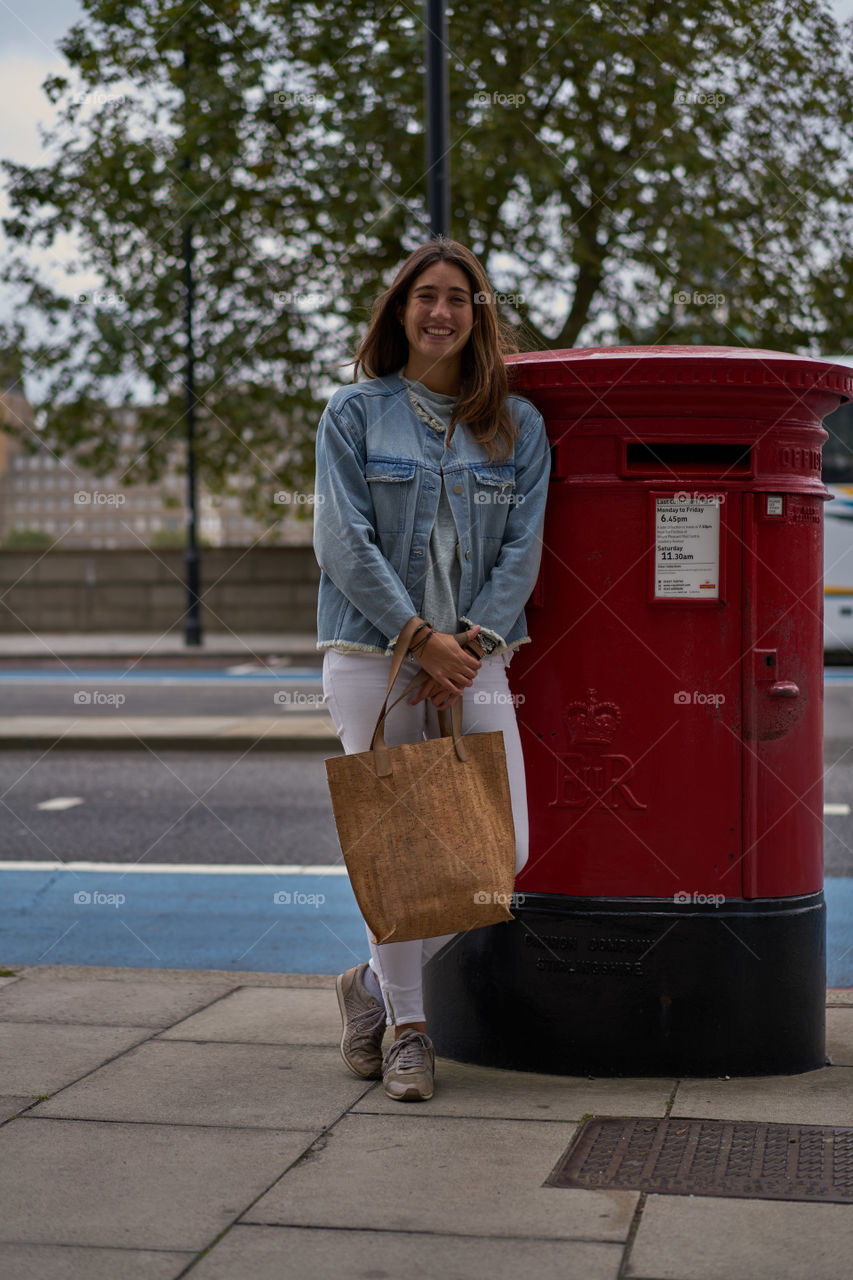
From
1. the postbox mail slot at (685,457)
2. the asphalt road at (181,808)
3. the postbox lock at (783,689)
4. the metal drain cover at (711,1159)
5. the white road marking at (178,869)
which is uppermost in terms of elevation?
the postbox mail slot at (685,457)

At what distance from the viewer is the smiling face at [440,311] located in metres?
3.53

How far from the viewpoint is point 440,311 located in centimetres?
351

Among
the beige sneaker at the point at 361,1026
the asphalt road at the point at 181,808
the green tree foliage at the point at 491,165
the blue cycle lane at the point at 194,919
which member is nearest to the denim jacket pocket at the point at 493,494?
the beige sneaker at the point at 361,1026

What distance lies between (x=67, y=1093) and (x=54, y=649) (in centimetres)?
2101

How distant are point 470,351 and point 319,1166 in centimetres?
190

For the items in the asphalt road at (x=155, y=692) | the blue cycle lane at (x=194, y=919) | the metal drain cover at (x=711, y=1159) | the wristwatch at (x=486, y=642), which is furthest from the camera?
the asphalt road at (x=155, y=692)

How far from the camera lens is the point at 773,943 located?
3.63 meters

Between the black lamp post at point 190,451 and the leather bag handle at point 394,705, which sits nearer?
the leather bag handle at point 394,705

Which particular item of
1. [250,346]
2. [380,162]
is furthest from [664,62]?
[250,346]

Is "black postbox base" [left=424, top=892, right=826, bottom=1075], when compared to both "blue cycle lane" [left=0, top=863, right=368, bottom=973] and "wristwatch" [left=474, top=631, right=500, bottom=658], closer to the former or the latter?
"wristwatch" [left=474, top=631, right=500, bottom=658]

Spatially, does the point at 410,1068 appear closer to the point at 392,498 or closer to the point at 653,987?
the point at 653,987

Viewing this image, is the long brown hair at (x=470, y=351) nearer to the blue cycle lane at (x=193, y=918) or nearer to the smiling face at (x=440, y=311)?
the smiling face at (x=440, y=311)

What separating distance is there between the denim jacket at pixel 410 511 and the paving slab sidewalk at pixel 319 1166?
3.53 ft

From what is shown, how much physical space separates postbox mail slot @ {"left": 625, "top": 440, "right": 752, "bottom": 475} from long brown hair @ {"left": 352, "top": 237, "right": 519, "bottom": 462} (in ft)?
1.07
